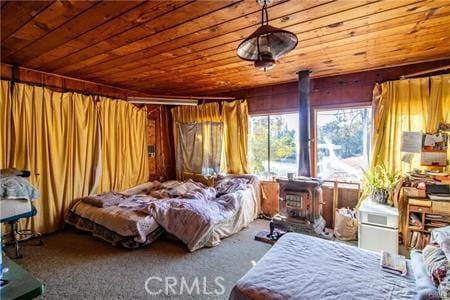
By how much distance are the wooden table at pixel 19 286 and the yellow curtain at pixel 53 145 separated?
2492 millimetres

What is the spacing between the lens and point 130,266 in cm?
262

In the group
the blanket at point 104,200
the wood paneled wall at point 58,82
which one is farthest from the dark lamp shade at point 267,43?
the wood paneled wall at point 58,82

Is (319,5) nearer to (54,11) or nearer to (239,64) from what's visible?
(239,64)

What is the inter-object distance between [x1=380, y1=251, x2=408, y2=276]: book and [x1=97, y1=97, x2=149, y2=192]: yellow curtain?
3.97 m

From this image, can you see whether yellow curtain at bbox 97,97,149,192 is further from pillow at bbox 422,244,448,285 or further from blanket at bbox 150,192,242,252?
pillow at bbox 422,244,448,285

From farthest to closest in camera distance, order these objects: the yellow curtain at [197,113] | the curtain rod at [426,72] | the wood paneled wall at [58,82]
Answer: the yellow curtain at [197,113], the wood paneled wall at [58,82], the curtain rod at [426,72]

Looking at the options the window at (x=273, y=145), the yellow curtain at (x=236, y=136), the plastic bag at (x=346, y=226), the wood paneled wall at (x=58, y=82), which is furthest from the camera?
the yellow curtain at (x=236, y=136)

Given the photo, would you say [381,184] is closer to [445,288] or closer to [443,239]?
[443,239]

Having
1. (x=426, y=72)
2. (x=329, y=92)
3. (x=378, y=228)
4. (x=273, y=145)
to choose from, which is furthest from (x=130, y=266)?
(x=426, y=72)

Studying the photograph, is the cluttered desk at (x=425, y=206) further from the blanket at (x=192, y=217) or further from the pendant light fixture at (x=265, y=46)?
the pendant light fixture at (x=265, y=46)

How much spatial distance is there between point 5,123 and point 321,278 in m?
3.83

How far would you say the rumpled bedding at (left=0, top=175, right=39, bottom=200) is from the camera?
255 cm

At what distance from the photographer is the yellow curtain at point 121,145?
413 cm

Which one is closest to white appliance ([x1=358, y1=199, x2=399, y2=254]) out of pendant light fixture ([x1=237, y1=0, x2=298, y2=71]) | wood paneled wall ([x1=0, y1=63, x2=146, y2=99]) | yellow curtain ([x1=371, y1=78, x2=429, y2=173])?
yellow curtain ([x1=371, y1=78, x2=429, y2=173])
